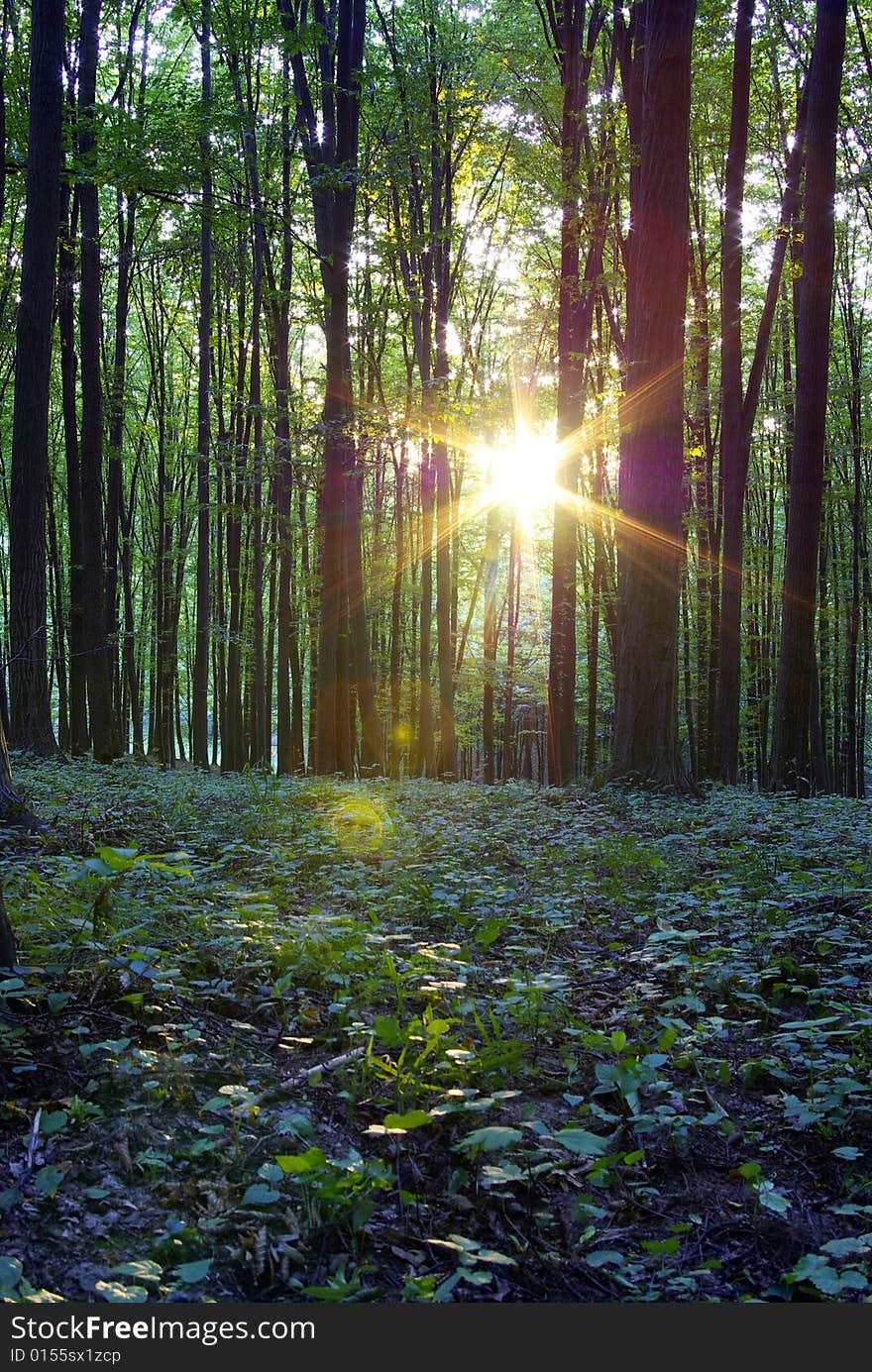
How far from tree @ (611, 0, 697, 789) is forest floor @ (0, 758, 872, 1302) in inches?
183

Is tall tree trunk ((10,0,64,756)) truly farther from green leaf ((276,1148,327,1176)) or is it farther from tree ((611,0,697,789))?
green leaf ((276,1148,327,1176))

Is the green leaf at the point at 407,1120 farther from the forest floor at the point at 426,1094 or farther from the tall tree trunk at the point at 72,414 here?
the tall tree trunk at the point at 72,414

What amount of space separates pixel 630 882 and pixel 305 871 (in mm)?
2207

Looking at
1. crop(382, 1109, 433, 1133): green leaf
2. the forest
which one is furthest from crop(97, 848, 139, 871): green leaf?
crop(382, 1109, 433, 1133): green leaf

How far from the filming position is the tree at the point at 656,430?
9.75 m

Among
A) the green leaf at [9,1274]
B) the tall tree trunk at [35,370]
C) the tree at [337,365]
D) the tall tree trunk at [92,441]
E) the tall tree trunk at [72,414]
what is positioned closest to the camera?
the green leaf at [9,1274]

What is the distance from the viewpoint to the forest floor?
212 cm

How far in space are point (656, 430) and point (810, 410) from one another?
254 centimetres

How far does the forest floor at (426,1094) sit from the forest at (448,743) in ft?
0.06

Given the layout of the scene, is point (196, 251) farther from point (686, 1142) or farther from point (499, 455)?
point (686, 1142)

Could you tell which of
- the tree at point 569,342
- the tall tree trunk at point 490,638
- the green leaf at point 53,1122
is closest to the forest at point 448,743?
the green leaf at point 53,1122

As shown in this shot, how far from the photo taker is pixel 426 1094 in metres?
2.83

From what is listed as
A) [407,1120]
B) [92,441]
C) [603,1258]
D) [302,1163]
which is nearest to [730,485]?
[92,441]

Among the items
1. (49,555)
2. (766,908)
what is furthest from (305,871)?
(49,555)
